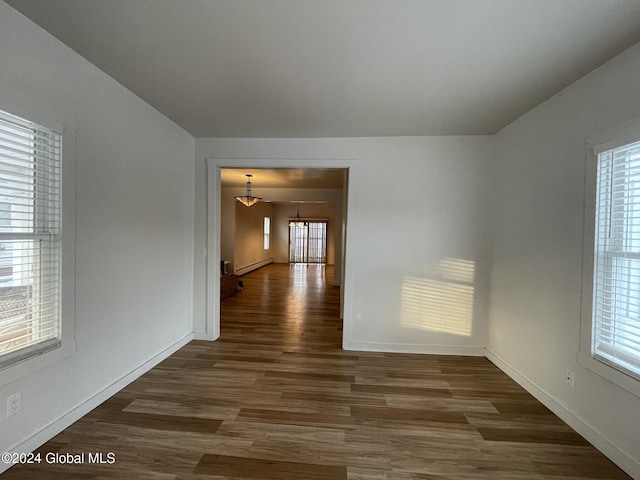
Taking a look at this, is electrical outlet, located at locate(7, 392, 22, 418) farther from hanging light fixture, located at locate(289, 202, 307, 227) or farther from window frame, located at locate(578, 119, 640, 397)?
hanging light fixture, located at locate(289, 202, 307, 227)

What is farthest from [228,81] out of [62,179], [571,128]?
[571,128]

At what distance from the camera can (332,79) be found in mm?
2209


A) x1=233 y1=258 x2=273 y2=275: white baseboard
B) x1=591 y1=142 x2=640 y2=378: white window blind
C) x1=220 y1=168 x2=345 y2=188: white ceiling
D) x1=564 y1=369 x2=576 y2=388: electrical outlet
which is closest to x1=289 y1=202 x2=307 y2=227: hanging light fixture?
x1=233 y1=258 x2=273 y2=275: white baseboard

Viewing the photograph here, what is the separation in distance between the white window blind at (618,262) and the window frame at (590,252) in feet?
0.08

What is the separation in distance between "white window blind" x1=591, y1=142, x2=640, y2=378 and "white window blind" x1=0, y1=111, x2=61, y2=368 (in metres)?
3.55

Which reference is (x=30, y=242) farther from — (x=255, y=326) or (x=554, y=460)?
(x=554, y=460)

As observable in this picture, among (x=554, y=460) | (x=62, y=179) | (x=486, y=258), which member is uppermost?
(x=62, y=179)

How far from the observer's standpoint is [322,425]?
211 centimetres

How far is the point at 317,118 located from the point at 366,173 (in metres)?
0.90

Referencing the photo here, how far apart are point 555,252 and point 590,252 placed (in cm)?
34

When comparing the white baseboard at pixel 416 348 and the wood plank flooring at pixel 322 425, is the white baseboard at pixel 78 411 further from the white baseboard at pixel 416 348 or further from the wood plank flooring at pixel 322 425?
the white baseboard at pixel 416 348

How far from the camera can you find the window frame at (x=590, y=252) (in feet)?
6.18

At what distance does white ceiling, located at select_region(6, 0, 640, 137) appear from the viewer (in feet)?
5.03

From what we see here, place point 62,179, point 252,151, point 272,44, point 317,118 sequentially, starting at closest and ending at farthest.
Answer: point 272,44 < point 62,179 < point 317,118 < point 252,151
